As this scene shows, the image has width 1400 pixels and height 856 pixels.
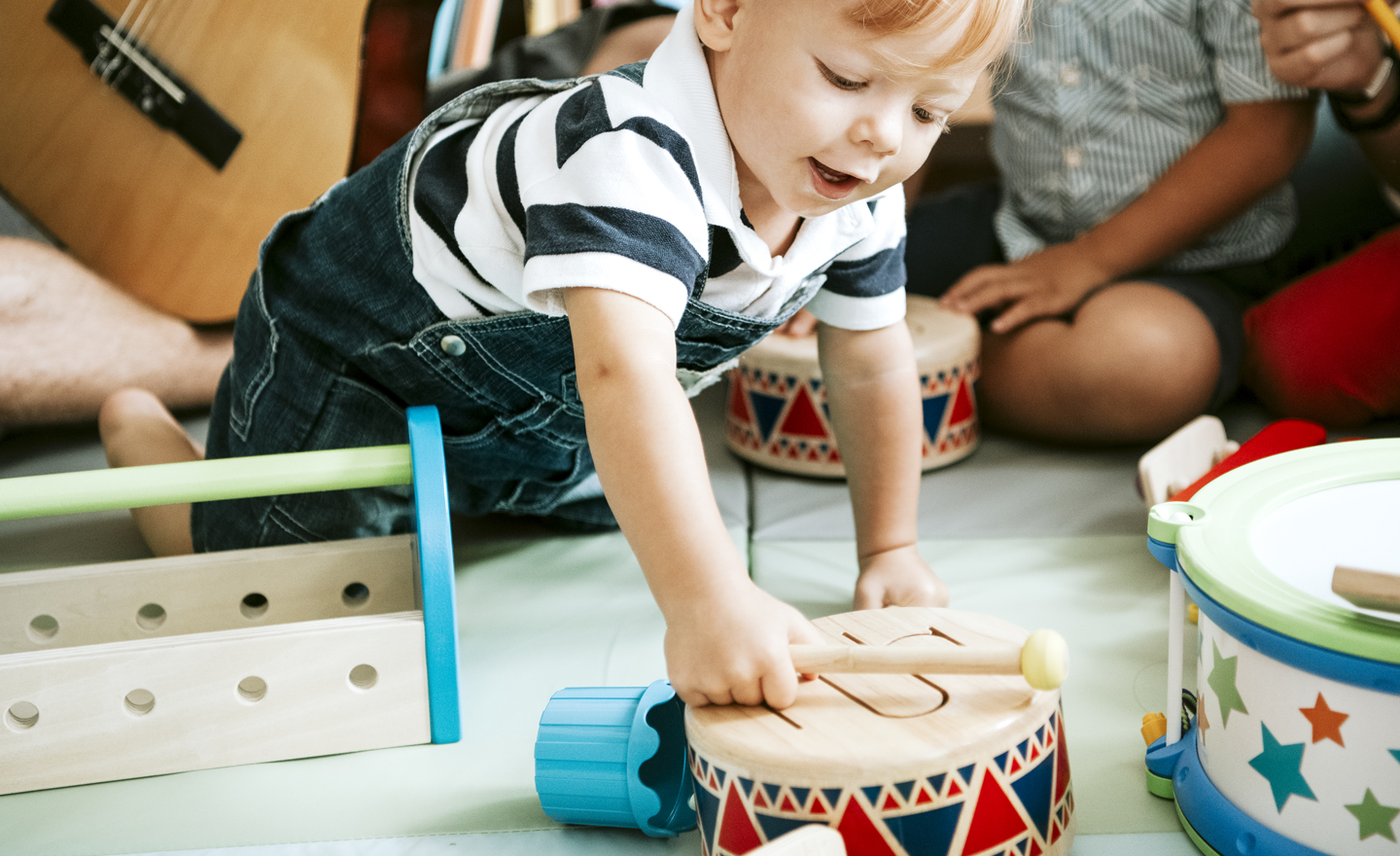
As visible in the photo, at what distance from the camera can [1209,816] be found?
49 centimetres

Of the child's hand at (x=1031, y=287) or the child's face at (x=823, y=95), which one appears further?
the child's hand at (x=1031, y=287)

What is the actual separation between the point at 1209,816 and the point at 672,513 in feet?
0.92

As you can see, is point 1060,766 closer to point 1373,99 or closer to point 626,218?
point 626,218

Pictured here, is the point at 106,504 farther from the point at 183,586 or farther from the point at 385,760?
the point at 385,760

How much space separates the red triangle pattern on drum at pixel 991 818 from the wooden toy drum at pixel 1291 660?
0.35 ft

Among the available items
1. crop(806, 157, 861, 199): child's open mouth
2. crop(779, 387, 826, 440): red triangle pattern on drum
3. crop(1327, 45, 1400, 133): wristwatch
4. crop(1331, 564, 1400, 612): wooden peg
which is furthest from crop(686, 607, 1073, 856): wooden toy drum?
crop(1327, 45, 1400, 133): wristwatch

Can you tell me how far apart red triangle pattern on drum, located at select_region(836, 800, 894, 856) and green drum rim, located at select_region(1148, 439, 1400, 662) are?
17cm

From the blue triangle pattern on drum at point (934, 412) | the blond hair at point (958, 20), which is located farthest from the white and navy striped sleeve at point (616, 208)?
the blue triangle pattern on drum at point (934, 412)

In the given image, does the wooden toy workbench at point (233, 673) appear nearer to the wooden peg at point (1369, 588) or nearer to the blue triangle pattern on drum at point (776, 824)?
the blue triangle pattern on drum at point (776, 824)

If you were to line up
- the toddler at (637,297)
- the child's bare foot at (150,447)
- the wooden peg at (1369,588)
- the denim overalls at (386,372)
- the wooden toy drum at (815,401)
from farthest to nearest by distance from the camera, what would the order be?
1. the wooden toy drum at (815,401)
2. the child's bare foot at (150,447)
3. the denim overalls at (386,372)
4. the toddler at (637,297)
5. the wooden peg at (1369,588)

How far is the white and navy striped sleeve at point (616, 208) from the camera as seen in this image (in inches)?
20.3

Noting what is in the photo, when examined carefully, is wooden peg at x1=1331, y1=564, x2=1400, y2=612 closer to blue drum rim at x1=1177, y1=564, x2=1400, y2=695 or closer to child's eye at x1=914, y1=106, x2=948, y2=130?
blue drum rim at x1=1177, y1=564, x2=1400, y2=695

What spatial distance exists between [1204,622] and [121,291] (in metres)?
1.04

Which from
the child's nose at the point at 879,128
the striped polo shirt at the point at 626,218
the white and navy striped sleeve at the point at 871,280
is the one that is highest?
the child's nose at the point at 879,128
